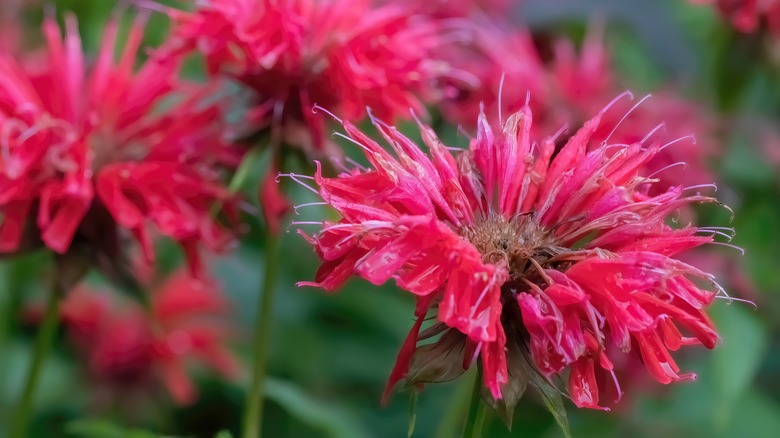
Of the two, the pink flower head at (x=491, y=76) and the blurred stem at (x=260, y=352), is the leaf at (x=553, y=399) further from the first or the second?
the pink flower head at (x=491, y=76)

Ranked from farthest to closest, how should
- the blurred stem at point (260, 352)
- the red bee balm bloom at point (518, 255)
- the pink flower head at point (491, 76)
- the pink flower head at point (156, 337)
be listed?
the pink flower head at point (156, 337)
the pink flower head at point (491, 76)
the blurred stem at point (260, 352)
the red bee balm bloom at point (518, 255)

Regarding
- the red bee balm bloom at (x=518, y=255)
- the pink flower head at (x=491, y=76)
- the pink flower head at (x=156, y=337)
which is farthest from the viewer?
the pink flower head at (x=156, y=337)

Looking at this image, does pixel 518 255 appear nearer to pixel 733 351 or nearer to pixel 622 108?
pixel 733 351

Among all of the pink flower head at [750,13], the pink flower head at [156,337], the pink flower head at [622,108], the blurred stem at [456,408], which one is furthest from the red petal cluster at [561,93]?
the pink flower head at [156,337]

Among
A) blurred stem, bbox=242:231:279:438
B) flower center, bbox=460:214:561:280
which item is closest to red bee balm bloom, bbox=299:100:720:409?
flower center, bbox=460:214:561:280

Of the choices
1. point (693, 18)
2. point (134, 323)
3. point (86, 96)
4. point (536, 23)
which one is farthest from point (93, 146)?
point (693, 18)

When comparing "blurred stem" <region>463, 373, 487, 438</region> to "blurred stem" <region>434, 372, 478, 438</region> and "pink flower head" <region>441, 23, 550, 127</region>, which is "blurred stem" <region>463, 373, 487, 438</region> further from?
"pink flower head" <region>441, 23, 550, 127</region>
